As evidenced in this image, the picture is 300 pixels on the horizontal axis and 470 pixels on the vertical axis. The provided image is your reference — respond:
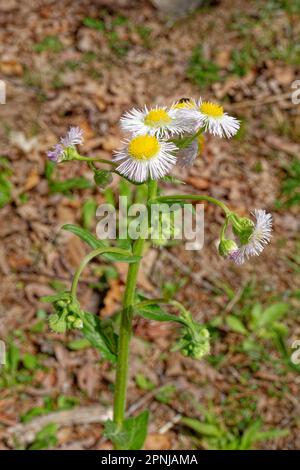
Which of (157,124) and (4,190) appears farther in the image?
(4,190)

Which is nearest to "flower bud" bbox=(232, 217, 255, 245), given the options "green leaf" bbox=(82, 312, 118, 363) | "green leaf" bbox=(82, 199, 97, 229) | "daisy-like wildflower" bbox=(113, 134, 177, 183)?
"daisy-like wildflower" bbox=(113, 134, 177, 183)

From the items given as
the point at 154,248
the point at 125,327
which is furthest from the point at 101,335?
the point at 154,248

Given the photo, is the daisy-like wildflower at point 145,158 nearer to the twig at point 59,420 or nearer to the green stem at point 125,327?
the green stem at point 125,327

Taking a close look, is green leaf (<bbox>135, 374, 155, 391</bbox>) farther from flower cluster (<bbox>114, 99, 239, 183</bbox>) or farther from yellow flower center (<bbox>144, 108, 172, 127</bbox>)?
yellow flower center (<bbox>144, 108, 172, 127</bbox>)

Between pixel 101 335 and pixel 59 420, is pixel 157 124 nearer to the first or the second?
pixel 101 335

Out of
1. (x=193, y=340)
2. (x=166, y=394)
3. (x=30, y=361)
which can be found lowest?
(x=166, y=394)
